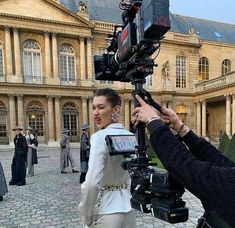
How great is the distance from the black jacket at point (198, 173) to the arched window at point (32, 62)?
26.3 metres

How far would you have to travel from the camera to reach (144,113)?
54.8 inches

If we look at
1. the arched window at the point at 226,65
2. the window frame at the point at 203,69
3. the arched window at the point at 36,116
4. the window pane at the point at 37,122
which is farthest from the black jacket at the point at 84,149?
the arched window at the point at 226,65

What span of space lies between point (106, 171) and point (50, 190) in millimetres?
5901

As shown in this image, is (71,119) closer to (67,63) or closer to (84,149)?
(67,63)

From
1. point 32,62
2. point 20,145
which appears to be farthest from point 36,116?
point 20,145

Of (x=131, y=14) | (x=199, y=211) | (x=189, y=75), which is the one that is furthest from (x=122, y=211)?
(x=189, y=75)

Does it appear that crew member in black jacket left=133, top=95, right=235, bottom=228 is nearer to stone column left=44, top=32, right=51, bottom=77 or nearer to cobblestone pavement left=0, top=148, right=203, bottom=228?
cobblestone pavement left=0, top=148, right=203, bottom=228

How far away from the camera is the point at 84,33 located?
27.2 meters

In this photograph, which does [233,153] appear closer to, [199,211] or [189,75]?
[199,211]

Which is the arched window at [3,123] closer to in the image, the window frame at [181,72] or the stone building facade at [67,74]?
the stone building facade at [67,74]

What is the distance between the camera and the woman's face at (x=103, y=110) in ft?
6.95

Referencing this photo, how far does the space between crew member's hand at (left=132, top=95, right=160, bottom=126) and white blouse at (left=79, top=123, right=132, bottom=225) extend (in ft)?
1.74

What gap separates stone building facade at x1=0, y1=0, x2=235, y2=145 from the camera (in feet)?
81.3

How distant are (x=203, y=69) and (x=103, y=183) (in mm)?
35457
